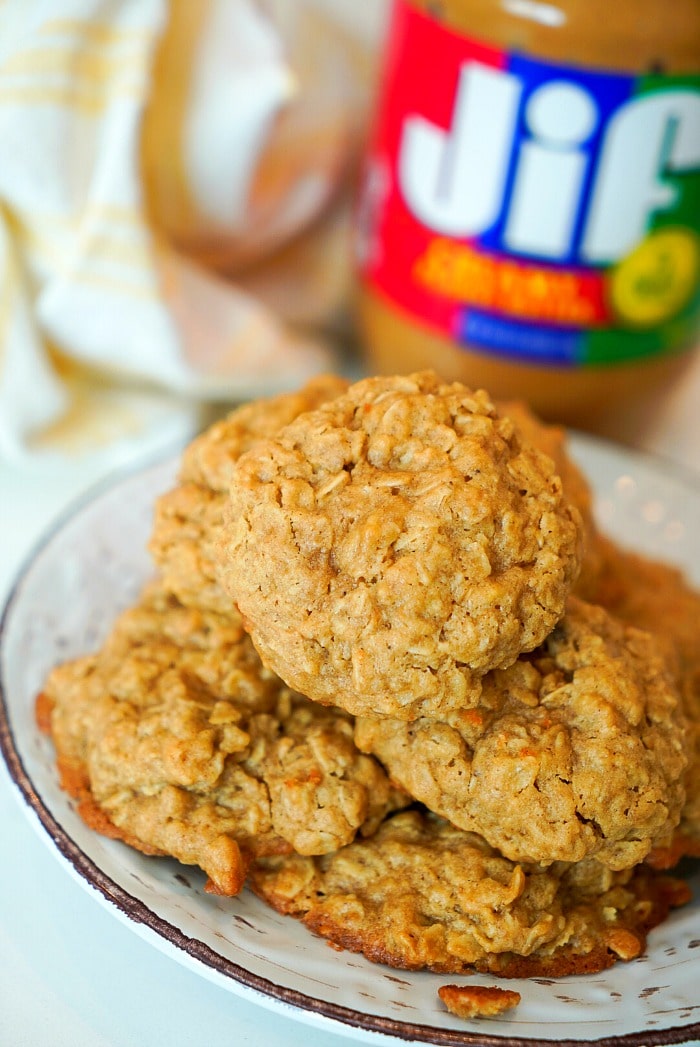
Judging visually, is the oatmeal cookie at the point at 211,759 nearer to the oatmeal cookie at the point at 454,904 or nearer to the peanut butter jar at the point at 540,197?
the oatmeal cookie at the point at 454,904

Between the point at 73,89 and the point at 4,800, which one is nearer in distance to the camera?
the point at 4,800

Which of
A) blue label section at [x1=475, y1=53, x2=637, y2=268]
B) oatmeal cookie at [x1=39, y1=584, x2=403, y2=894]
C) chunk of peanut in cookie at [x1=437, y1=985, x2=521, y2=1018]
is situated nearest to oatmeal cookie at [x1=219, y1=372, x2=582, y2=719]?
oatmeal cookie at [x1=39, y1=584, x2=403, y2=894]

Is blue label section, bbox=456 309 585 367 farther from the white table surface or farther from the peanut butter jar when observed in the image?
the white table surface

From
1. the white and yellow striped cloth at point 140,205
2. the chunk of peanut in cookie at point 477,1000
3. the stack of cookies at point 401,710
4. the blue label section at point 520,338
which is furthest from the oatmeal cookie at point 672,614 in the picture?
the white and yellow striped cloth at point 140,205

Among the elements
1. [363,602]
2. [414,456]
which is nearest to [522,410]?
[414,456]

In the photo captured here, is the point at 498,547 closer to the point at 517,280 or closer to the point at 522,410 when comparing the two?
the point at 522,410
